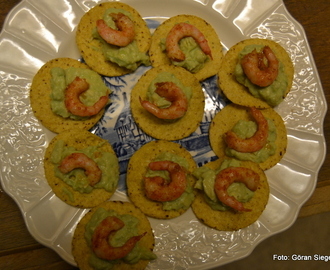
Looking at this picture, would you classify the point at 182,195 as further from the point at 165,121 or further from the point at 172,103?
the point at 172,103

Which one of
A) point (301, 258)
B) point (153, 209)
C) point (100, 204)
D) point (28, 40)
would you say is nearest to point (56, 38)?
point (28, 40)

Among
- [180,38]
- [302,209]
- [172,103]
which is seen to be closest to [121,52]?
[180,38]

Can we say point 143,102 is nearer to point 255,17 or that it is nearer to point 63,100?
point 63,100

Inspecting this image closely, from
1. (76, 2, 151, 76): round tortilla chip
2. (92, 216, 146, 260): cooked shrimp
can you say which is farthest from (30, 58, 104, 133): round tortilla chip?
(92, 216, 146, 260): cooked shrimp

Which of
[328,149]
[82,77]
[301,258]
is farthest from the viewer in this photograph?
[301,258]

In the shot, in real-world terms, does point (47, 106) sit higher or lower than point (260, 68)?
lower

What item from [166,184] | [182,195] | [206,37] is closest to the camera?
[166,184]

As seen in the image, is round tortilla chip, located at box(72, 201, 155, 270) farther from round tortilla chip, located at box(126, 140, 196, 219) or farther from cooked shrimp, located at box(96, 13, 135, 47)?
cooked shrimp, located at box(96, 13, 135, 47)

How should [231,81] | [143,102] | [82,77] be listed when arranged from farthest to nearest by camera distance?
[231,81]
[82,77]
[143,102]
